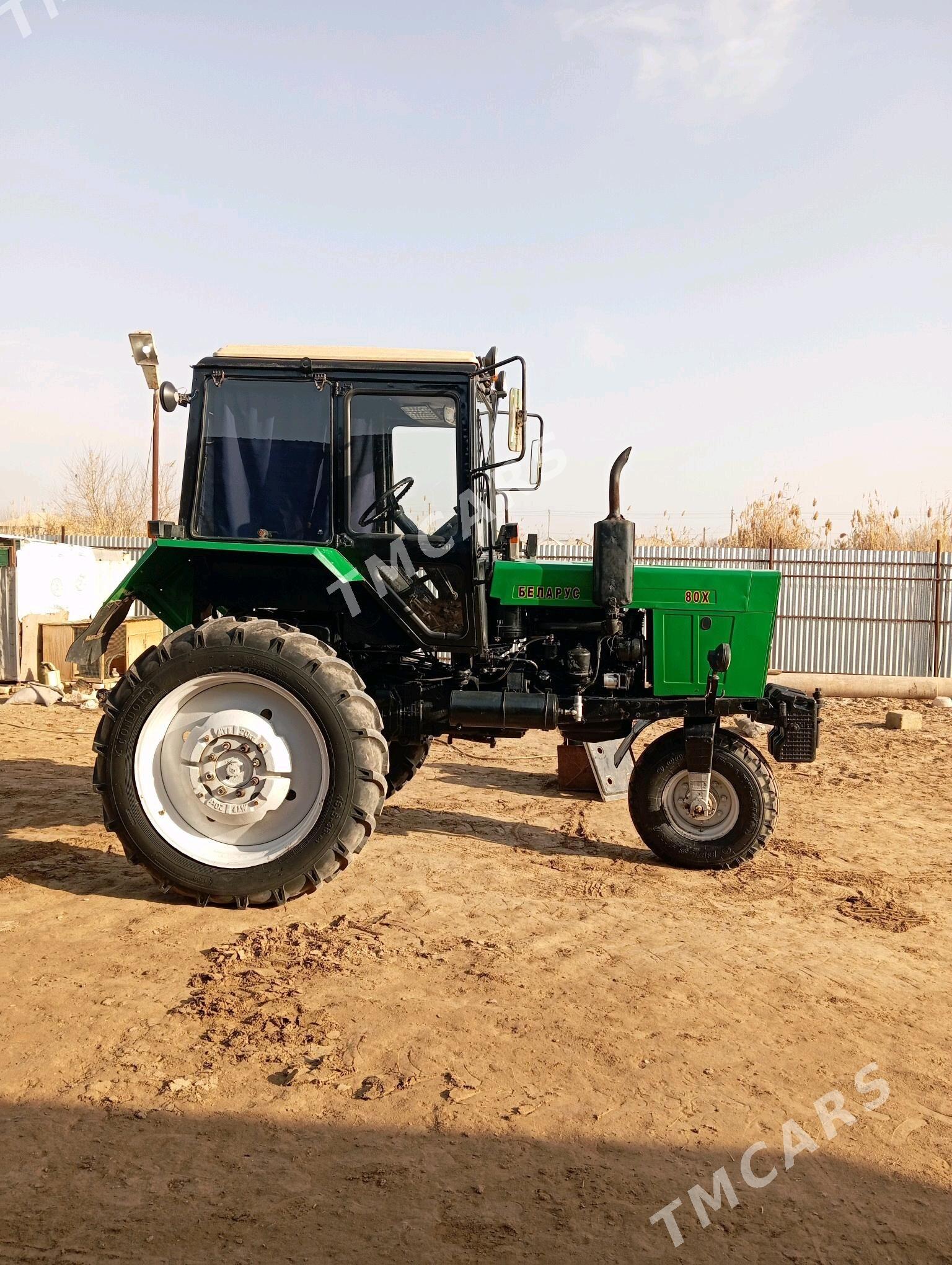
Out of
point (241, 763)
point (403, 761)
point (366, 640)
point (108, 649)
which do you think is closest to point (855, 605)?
point (108, 649)

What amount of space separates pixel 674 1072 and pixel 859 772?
5.69 metres

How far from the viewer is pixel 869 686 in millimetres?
10734

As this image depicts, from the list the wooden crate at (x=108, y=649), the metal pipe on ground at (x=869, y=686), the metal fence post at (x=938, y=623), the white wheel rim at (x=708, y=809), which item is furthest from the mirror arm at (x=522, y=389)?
the metal fence post at (x=938, y=623)

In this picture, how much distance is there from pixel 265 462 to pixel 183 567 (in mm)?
717

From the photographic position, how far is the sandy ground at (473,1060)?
7.48 feet

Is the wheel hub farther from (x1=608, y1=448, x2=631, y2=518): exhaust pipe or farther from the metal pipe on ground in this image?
the metal pipe on ground

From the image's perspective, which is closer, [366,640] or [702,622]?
[366,640]

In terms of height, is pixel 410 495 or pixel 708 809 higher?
pixel 410 495

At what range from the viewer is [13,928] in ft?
13.3

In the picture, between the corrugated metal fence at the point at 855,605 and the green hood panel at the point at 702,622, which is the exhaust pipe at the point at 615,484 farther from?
the corrugated metal fence at the point at 855,605

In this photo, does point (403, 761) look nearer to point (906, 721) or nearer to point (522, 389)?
point (522, 389)

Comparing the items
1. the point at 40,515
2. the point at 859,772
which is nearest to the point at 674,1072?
the point at 859,772

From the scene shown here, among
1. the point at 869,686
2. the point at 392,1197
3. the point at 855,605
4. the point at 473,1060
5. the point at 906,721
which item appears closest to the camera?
the point at 392,1197

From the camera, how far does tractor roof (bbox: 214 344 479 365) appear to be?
4.96m
